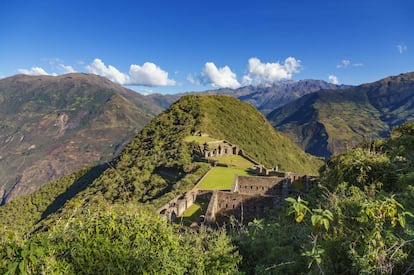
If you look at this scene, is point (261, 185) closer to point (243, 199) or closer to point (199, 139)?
point (243, 199)

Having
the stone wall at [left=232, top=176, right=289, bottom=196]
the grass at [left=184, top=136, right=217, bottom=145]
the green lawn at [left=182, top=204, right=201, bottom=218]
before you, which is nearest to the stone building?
the stone wall at [left=232, top=176, right=289, bottom=196]

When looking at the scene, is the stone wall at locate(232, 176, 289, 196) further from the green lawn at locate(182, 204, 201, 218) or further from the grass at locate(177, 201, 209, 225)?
the green lawn at locate(182, 204, 201, 218)

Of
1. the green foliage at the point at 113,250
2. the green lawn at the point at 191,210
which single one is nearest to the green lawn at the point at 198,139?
the green lawn at the point at 191,210

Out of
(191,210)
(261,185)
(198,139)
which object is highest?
(198,139)

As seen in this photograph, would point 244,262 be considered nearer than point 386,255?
No

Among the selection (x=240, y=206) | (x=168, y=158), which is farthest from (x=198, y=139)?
(x=240, y=206)

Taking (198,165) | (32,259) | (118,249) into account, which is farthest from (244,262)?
(198,165)

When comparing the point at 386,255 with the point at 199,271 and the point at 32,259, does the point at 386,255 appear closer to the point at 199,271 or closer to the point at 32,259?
the point at 199,271

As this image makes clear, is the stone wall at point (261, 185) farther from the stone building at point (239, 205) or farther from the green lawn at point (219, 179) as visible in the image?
the green lawn at point (219, 179)
